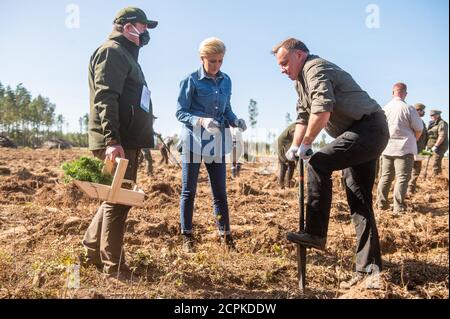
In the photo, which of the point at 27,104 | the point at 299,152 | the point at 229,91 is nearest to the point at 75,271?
the point at 299,152

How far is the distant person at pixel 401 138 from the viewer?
5445 millimetres

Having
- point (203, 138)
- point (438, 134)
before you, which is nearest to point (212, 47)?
point (203, 138)

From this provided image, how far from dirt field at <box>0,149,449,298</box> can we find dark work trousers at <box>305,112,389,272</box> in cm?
27

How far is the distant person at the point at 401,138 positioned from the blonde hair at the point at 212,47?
324 centimetres

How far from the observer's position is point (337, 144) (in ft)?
8.78

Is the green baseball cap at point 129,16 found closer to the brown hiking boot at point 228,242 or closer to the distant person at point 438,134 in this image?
the brown hiking boot at point 228,242

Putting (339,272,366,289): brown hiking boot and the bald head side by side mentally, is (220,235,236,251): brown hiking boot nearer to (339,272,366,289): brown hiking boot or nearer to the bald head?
(339,272,366,289): brown hiking boot

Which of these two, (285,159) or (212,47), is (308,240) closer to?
(212,47)

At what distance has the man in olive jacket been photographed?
2.54 metres

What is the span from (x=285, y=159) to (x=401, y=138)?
2449 millimetres

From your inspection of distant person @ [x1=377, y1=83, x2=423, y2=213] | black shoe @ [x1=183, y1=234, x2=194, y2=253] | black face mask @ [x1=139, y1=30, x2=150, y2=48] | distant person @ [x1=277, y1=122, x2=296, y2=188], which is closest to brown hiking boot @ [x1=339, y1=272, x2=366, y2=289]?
black shoe @ [x1=183, y1=234, x2=194, y2=253]

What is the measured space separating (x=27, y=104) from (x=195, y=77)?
196 feet
